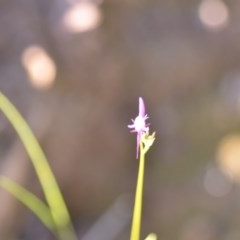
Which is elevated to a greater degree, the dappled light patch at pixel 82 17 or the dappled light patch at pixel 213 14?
the dappled light patch at pixel 82 17

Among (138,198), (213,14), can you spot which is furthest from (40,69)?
(138,198)

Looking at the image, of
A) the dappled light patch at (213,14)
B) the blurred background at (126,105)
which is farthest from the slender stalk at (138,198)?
the dappled light patch at (213,14)

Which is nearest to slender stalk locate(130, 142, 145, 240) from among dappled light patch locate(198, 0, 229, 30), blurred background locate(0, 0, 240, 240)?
blurred background locate(0, 0, 240, 240)

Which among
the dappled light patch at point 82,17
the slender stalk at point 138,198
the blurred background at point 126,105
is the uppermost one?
the dappled light patch at point 82,17

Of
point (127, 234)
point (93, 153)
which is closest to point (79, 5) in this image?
point (93, 153)

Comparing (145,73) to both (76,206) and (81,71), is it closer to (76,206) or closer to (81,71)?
(81,71)

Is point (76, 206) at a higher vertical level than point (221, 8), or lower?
lower

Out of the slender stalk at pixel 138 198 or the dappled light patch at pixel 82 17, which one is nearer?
the slender stalk at pixel 138 198

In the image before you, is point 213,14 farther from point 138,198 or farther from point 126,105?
point 138,198

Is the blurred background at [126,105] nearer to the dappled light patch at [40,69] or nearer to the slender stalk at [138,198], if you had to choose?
the dappled light patch at [40,69]
